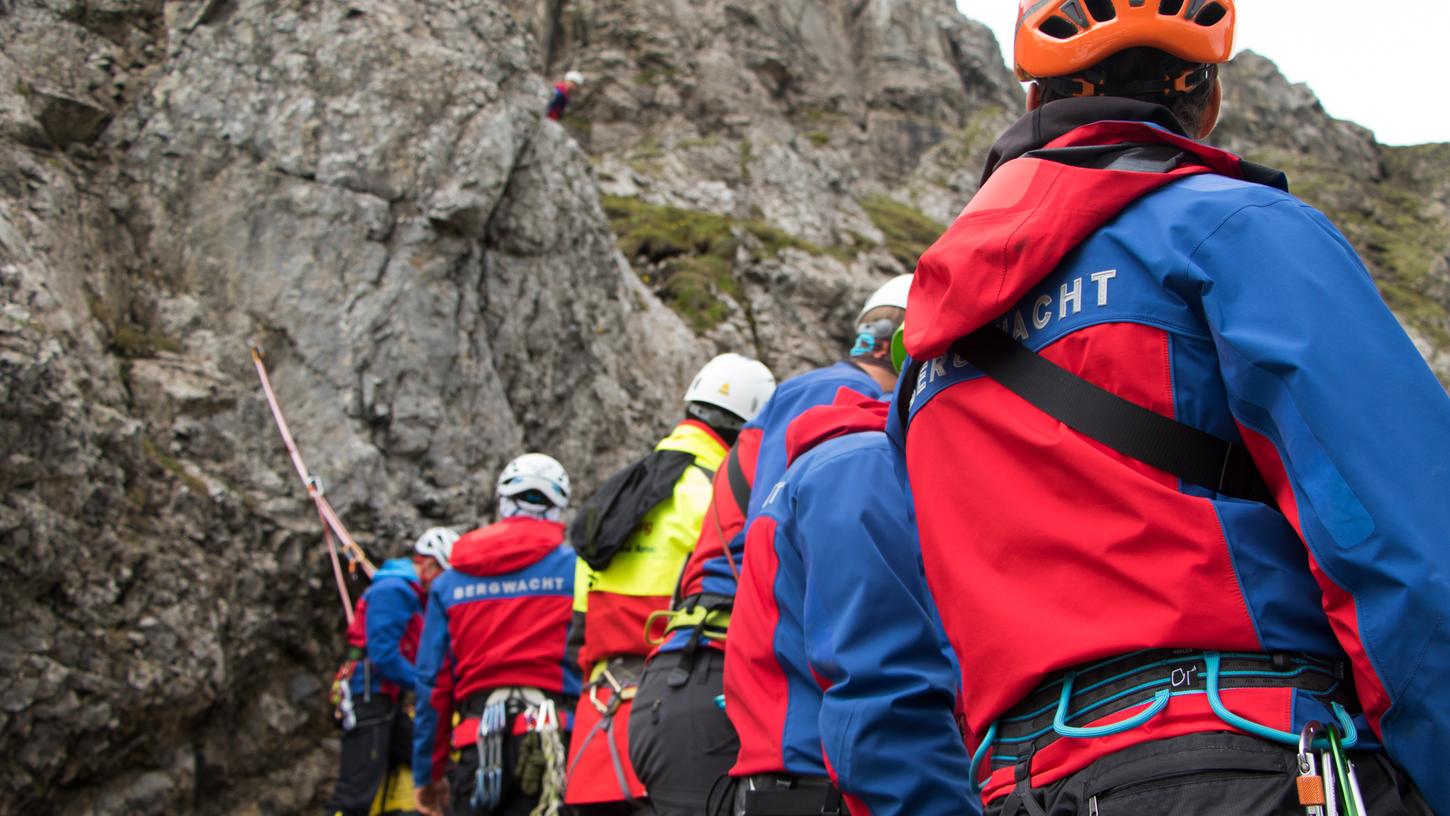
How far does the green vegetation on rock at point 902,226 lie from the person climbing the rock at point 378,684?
83.2 ft

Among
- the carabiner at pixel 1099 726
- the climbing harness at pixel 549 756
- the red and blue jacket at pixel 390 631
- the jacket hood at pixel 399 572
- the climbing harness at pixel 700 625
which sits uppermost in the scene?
the carabiner at pixel 1099 726

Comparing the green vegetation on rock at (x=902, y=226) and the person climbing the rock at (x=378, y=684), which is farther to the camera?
the green vegetation on rock at (x=902, y=226)

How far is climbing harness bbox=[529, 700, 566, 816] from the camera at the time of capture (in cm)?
682

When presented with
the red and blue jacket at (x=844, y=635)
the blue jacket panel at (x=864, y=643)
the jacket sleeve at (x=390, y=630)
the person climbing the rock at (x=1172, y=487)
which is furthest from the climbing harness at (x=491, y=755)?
the person climbing the rock at (x=1172, y=487)

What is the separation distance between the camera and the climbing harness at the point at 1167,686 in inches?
65.7

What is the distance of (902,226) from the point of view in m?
43.1

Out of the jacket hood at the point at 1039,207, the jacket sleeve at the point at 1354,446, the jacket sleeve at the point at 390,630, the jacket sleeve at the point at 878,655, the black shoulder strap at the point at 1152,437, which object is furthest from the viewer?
the jacket sleeve at the point at 390,630

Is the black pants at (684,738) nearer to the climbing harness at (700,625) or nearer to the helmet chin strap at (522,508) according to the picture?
the climbing harness at (700,625)

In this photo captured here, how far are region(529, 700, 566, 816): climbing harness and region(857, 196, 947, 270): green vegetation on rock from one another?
27.3m

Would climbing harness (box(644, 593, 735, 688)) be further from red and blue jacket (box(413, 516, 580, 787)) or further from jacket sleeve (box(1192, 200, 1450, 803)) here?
jacket sleeve (box(1192, 200, 1450, 803))

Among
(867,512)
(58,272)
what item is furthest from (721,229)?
(867,512)

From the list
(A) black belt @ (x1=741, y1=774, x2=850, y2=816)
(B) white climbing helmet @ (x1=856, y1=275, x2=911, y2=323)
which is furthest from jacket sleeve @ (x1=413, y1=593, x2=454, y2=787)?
(A) black belt @ (x1=741, y1=774, x2=850, y2=816)

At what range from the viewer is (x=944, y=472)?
2221 mm

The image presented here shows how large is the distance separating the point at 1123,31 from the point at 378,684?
9350 millimetres
